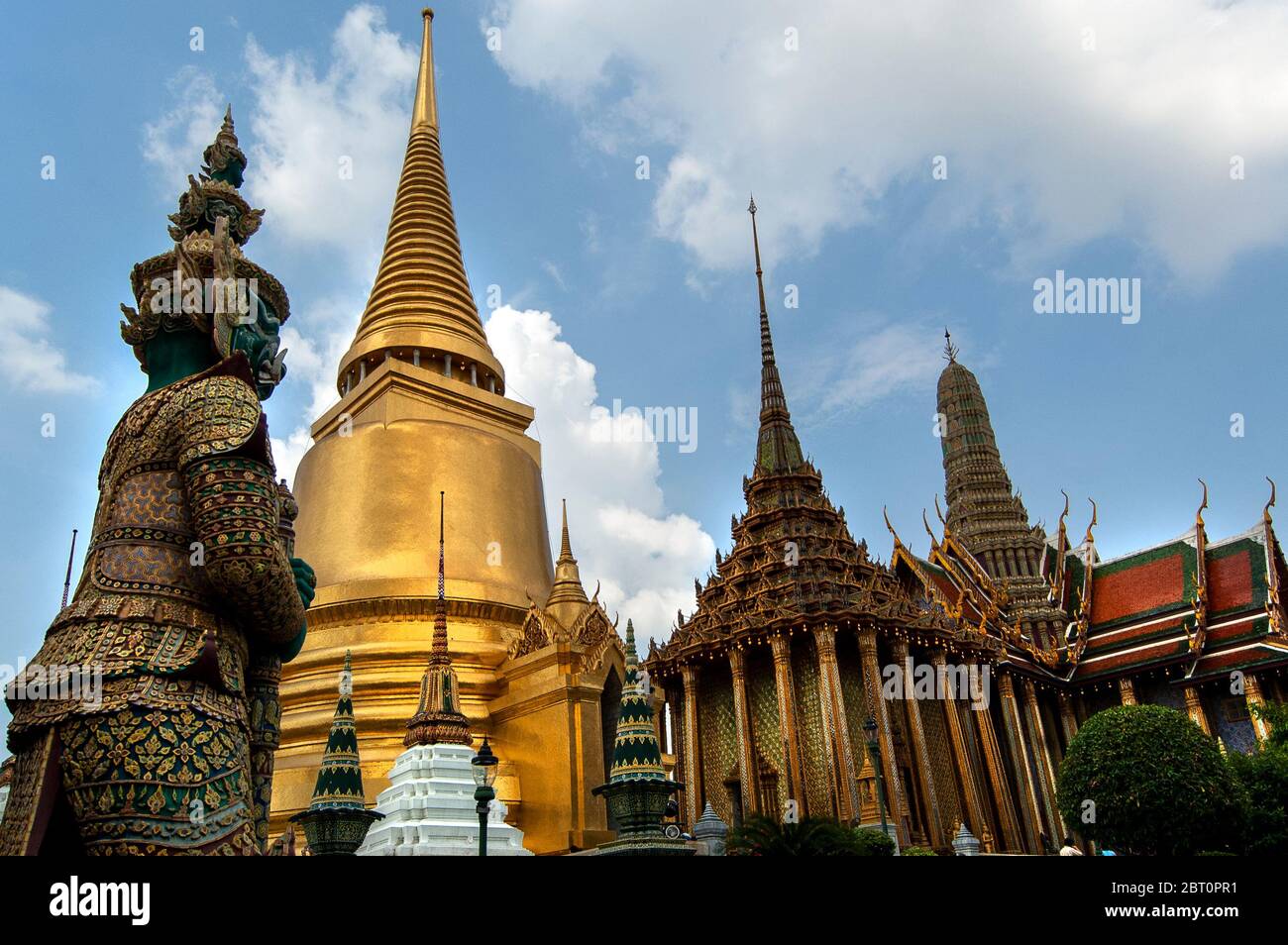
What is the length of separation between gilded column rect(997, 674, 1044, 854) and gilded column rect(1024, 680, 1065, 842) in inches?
20.0

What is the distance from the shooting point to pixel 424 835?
1098 cm

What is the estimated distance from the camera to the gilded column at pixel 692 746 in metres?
22.2

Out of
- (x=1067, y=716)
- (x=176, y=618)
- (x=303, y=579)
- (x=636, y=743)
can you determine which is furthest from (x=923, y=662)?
(x=176, y=618)

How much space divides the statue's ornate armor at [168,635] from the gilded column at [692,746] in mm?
19937

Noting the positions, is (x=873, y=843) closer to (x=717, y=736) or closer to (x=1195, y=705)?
(x=717, y=736)

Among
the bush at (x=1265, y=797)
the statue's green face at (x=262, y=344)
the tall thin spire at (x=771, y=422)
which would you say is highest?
the tall thin spire at (x=771, y=422)

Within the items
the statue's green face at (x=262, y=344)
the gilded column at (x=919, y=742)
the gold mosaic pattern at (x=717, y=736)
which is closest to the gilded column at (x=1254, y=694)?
the gilded column at (x=919, y=742)

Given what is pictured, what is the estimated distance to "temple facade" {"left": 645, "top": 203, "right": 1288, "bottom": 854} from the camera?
2092 cm

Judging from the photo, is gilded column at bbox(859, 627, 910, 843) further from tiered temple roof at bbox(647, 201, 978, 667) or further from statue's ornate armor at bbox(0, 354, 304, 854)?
statue's ornate armor at bbox(0, 354, 304, 854)

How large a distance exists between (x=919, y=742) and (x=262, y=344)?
2018 cm

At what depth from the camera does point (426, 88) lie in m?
27.0

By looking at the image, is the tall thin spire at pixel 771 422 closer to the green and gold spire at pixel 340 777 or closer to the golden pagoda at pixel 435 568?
the golden pagoda at pixel 435 568
